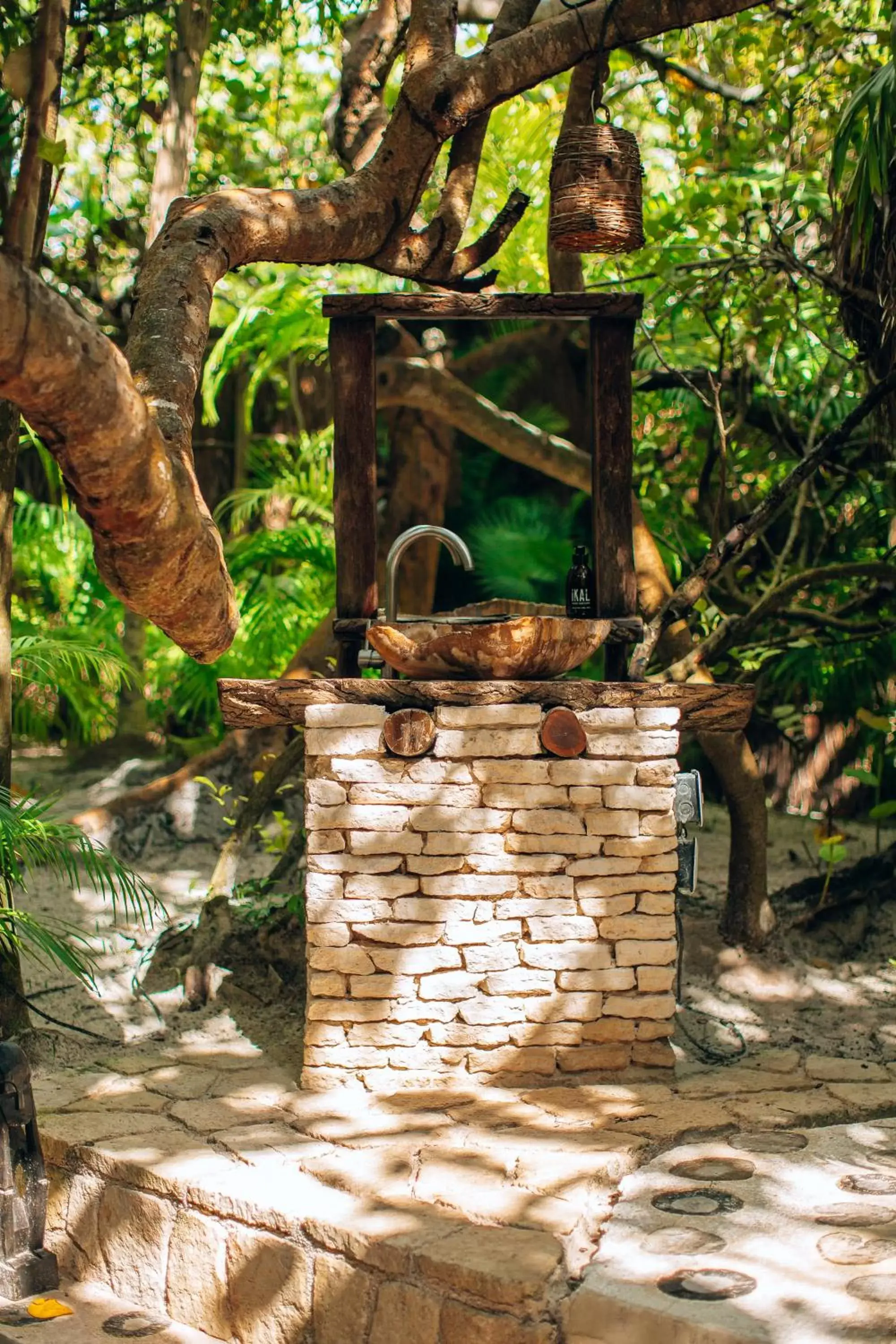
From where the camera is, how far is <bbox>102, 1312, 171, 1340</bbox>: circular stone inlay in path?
3771 millimetres

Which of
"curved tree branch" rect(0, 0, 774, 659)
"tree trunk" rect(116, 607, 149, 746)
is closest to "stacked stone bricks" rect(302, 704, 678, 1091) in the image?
"curved tree branch" rect(0, 0, 774, 659)

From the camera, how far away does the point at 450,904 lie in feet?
15.1

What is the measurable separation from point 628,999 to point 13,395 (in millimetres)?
3069

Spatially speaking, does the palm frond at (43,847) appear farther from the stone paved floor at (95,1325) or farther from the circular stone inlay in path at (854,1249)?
the circular stone inlay in path at (854,1249)

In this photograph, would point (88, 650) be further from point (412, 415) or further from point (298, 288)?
point (412, 415)

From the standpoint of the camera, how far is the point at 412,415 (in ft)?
29.7

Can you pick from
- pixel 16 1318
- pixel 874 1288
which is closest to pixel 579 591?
pixel 874 1288

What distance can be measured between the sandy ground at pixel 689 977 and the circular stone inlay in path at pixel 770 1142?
0.98 meters

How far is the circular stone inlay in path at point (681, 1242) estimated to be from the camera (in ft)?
11.2

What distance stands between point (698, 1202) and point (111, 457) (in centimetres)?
254

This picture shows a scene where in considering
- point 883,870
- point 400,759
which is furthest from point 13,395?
point 883,870

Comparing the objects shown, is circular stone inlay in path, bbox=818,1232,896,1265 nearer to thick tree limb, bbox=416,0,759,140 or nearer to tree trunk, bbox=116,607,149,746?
thick tree limb, bbox=416,0,759,140

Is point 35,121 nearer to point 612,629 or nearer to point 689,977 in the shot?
point 612,629

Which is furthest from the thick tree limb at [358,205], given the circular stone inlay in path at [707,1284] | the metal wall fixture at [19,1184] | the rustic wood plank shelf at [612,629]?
the circular stone inlay in path at [707,1284]
